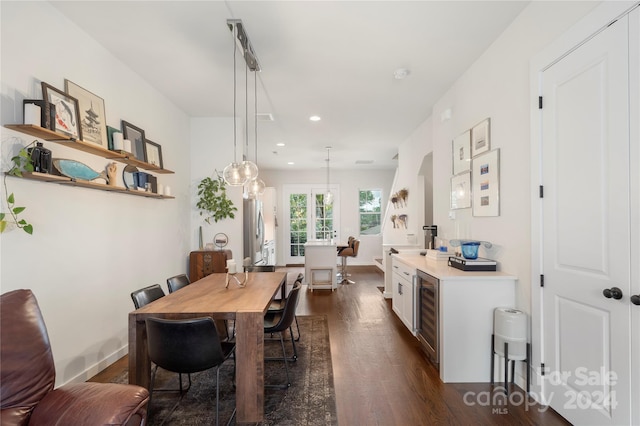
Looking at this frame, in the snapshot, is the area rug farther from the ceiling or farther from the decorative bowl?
the ceiling

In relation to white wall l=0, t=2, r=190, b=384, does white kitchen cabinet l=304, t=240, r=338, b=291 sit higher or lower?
lower

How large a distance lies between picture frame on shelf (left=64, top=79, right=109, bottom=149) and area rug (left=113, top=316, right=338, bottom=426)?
6.93 ft

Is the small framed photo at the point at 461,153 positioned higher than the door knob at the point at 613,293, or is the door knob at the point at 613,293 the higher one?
the small framed photo at the point at 461,153

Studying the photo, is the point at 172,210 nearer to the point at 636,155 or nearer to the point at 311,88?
the point at 311,88

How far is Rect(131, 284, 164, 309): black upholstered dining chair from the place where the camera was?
2.28 meters

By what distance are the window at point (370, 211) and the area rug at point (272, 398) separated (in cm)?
617

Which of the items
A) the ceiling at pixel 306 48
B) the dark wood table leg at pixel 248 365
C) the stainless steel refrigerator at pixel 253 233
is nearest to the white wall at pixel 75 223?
the ceiling at pixel 306 48

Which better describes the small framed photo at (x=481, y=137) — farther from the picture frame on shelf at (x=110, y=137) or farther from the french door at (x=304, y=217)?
the french door at (x=304, y=217)

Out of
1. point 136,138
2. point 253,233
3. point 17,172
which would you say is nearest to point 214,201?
point 136,138

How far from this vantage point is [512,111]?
8.23 ft

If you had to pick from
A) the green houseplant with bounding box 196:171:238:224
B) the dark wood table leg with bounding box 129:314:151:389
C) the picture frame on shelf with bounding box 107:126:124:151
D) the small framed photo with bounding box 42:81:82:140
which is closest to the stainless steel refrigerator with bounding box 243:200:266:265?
the green houseplant with bounding box 196:171:238:224

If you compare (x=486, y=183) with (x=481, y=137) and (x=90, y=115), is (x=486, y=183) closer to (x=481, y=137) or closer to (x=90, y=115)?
(x=481, y=137)

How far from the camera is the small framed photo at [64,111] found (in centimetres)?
219

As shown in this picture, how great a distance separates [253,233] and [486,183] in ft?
15.0
